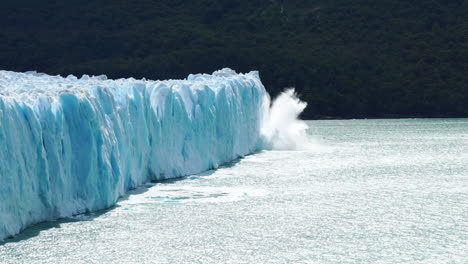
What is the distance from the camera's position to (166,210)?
15922 mm

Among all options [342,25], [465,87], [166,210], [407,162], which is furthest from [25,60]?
[166,210]

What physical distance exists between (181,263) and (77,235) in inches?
86.4

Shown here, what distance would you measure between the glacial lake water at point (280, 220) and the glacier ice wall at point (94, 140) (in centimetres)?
38

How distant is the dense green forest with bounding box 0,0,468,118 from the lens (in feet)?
163

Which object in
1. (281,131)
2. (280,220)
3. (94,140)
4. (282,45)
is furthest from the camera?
(282,45)

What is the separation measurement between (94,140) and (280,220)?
135 inches

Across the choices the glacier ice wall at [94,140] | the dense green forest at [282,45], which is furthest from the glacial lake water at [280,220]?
the dense green forest at [282,45]

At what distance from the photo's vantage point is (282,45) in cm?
5638

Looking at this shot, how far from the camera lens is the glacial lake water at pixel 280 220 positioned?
1234 cm

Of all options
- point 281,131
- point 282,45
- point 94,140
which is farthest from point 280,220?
point 282,45

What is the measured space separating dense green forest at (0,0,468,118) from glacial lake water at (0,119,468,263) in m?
25.8

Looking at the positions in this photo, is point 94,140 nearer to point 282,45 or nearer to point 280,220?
point 280,220

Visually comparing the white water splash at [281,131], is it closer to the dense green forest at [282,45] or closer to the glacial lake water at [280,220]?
the glacial lake water at [280,220]

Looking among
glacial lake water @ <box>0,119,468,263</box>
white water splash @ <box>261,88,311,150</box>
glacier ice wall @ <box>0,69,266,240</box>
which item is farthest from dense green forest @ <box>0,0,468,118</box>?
glacier ice wall @ <box>0,69,266,240</box>
